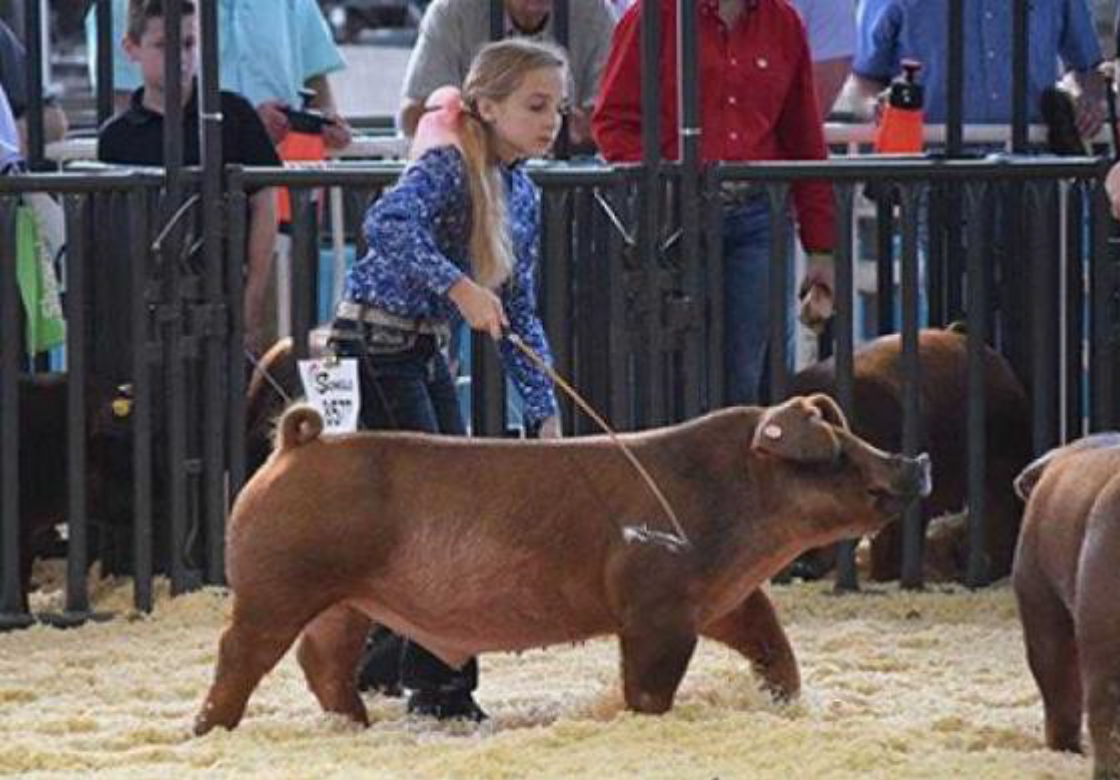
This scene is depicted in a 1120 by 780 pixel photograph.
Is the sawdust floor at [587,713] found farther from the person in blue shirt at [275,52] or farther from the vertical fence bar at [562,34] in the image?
the person in blue shirt at [275,52]

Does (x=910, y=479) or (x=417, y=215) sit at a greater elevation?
(x=417, y=215)

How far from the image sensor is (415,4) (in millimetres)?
20219

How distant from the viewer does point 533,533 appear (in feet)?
24.0

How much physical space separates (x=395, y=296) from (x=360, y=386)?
0.25 meters

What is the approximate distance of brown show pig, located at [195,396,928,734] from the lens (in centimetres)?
727

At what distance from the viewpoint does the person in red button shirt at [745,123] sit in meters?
9.81

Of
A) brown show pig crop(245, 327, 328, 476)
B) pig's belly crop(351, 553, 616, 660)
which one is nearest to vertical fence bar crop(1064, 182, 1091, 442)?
brown show pig crop(245, 327, 328, 476)

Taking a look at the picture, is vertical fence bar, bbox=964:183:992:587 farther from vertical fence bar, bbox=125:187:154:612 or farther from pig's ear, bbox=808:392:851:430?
vertical fence bar, bbox=125:187:154:612

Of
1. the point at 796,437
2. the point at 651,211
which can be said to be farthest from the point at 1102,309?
the point at 796,437

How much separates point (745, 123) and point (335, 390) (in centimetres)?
278

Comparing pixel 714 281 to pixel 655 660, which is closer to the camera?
pixel 655 660

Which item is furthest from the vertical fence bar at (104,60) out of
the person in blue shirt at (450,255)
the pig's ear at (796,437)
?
the pig's ear at (796,437)

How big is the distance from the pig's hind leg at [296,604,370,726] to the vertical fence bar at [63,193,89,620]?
2.08 metres

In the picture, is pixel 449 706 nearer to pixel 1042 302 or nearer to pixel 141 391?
pixel 141 391
